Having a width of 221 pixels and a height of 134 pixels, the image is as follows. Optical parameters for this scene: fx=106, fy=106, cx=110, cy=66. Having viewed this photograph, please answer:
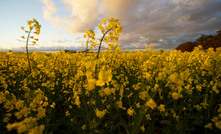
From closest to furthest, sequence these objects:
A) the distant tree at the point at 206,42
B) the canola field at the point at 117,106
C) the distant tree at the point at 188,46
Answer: the canola field at the point at 117,106
the distant tree at the point at 206,42
the distant tree at the point at 188,46

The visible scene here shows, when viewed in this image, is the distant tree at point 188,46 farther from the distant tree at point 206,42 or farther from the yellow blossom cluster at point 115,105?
the yellow blossom cluster at point 115,105

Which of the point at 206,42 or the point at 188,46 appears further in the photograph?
the point at 188,46

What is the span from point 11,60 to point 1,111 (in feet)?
17.4

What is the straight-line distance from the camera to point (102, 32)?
6.24 ft

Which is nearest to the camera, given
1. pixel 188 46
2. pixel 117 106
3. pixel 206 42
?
pixel 117 106

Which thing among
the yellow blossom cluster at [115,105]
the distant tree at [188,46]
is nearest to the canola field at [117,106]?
the yellow blossom cluster at [115,105]

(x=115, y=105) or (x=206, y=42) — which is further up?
(x=206, y=42)

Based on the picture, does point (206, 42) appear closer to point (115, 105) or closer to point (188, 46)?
point (188, 46)

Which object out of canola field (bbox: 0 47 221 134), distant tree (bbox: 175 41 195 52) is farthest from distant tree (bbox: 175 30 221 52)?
canola field (bbox: 0 47 221 134)

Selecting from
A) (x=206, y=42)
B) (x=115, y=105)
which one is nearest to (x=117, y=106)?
(x=115, y=105)

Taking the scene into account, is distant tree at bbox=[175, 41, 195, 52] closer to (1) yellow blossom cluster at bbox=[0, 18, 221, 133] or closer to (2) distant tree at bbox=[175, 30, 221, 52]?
(2) distant tree at bbox=[175, 30, 221, 52]

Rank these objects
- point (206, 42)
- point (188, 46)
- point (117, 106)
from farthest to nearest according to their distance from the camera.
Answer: point (188, 46)
point (206, 42)
point (117, 106)

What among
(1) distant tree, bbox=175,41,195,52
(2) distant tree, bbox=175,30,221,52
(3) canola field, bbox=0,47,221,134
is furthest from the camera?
(1) distant tree, bbox=175,41,195,52

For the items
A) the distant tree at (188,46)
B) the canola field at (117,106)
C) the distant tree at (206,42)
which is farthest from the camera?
the distant tree at (188,46)
